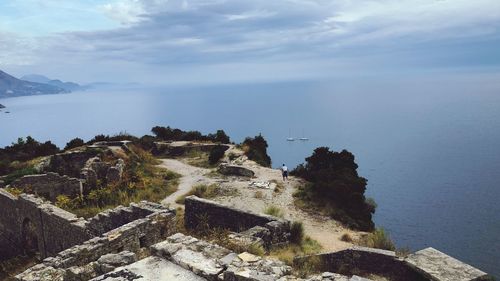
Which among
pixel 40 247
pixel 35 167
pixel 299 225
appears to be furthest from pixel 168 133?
pixel 299 225

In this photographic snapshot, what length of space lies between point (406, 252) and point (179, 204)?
1026cm

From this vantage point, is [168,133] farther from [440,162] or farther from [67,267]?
[440,162]

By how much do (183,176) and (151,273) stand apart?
1670 centimetres

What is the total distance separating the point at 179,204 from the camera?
60.0 feet

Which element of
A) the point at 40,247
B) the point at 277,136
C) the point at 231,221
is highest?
the point at 231,221

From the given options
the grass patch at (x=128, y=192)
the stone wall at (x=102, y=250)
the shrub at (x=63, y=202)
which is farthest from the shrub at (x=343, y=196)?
the shrub at (x=63, y=202)

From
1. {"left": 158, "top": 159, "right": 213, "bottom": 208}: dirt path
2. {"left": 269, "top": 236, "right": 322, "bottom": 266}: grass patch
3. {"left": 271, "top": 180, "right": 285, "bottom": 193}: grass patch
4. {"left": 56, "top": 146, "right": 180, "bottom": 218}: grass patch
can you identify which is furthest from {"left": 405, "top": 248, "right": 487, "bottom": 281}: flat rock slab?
{"left": 56, "top": 146, "right": 180, "bottom": 218}: grass patch

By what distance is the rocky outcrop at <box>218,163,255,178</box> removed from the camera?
2405cm

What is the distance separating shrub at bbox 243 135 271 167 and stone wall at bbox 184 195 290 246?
14999mm

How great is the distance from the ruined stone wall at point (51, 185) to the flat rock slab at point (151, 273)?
1282 centimetres

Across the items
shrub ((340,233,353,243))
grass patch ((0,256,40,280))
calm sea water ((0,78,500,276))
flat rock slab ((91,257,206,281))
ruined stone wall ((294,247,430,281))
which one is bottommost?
calm sea water ((0,78,500,276))

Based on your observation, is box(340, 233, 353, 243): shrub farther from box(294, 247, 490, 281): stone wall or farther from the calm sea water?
the calm sea water

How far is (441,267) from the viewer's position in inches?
353

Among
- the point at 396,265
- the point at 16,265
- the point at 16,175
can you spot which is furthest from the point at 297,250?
the point at 16,175
